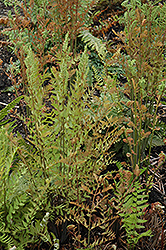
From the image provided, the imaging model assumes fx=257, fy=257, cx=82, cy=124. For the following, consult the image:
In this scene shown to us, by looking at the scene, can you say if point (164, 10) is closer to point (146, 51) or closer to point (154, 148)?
point (146, 51)

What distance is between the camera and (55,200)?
54.1 inches

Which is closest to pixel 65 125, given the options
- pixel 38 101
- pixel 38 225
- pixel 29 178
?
pixel 38 101

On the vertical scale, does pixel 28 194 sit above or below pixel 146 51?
below

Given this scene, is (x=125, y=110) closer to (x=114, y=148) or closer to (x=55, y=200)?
(x=114, y=148)

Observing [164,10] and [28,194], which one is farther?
[164,10]

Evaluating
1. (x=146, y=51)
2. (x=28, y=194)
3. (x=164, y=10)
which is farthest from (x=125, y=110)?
(x=28, y=194)

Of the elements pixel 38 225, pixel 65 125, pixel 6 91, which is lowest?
pixel 38 225

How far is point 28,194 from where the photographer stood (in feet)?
4.04

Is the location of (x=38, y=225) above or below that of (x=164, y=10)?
below

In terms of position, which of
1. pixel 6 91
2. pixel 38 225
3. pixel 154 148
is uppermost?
pixel 6 91

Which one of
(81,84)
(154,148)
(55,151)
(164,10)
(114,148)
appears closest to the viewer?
(81,84)

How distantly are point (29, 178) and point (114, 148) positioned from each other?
2.62 feet

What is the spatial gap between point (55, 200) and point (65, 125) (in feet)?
1.55

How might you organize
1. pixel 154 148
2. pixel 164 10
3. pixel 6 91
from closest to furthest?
1. pixel 164 10
2. pixel 154 148
3. pixel 6 91
